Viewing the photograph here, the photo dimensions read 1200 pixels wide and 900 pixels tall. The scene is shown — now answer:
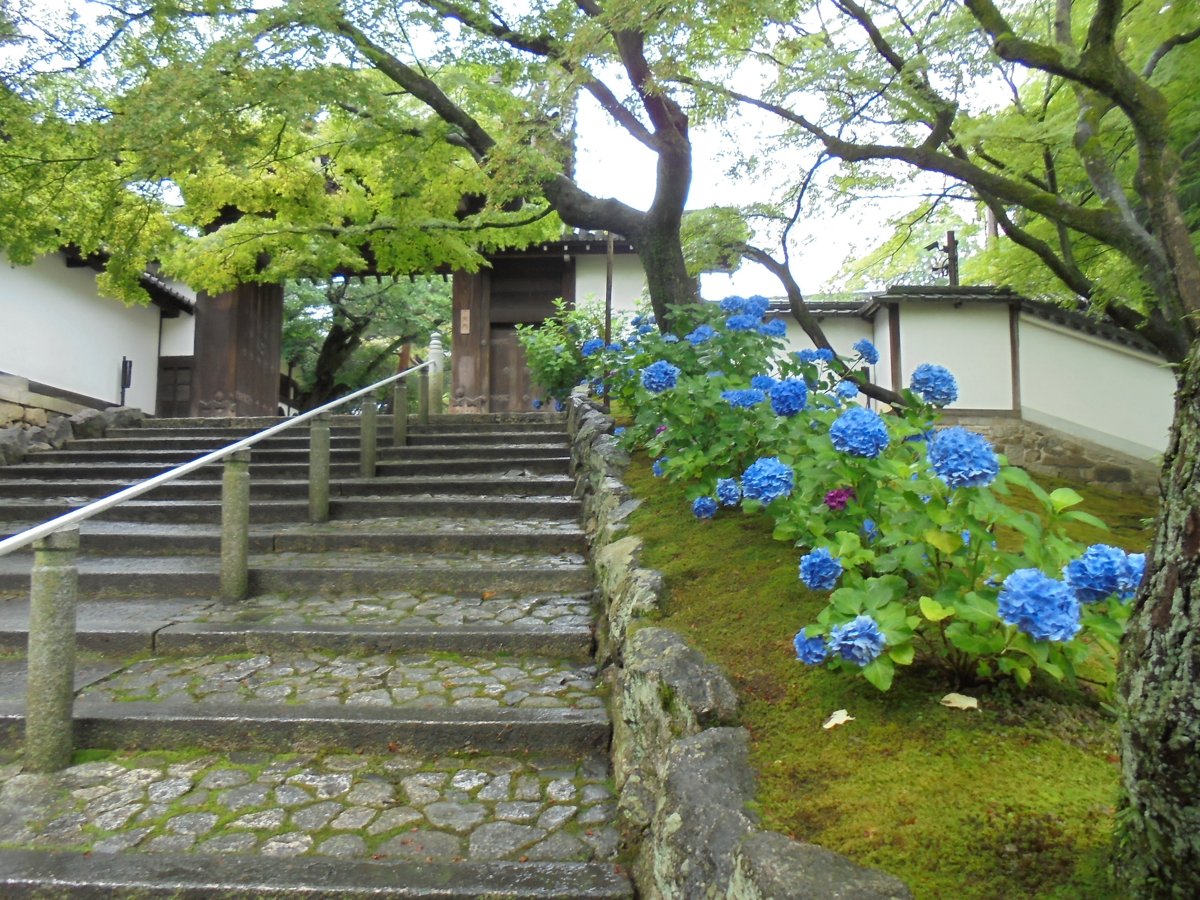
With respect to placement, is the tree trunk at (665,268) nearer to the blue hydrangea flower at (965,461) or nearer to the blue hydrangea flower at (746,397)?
the blue hydrangea flower at (746,397)

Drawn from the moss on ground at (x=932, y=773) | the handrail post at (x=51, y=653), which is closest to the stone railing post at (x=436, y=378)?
the handrail post at (x=51, y=653)

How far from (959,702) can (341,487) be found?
6.27 m

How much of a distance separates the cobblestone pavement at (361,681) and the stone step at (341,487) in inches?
124

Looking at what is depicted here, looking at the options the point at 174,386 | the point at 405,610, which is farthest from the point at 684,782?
the point at 174,386

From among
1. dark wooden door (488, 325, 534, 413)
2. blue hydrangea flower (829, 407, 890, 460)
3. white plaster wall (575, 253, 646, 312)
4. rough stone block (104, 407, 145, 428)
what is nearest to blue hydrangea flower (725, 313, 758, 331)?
blue hydrangea flower (829, 407, 890, 460)

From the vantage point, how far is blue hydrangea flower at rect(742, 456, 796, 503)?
8.72 feet

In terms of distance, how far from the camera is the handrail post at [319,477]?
6227mm

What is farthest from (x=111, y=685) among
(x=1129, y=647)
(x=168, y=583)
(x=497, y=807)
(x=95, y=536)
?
(x=1129, y=647)

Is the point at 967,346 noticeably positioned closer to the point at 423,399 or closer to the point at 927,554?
the point at 423,399

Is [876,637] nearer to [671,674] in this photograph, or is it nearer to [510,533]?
[671,674]

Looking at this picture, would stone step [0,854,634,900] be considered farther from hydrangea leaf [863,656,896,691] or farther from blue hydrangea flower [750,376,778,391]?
blue hydrangea flower [750,376,778,391]

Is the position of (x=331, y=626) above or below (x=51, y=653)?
below

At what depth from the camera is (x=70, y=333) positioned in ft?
36.0

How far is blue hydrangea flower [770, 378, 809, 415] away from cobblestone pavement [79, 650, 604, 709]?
5.30 ft
